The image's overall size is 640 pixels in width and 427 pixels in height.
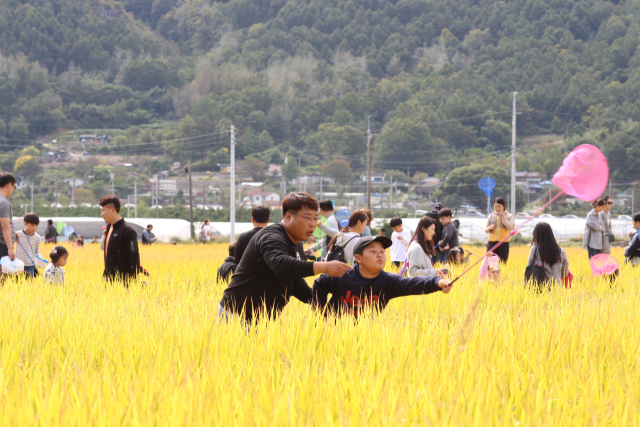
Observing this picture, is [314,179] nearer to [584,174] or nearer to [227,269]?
[227,269]

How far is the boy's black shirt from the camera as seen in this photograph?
385 cm

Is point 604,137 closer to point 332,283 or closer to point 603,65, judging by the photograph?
point 603,65

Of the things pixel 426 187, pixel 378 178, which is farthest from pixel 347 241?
→ pixel 378 178

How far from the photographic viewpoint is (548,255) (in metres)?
6.27

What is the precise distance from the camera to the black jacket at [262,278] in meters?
3.36

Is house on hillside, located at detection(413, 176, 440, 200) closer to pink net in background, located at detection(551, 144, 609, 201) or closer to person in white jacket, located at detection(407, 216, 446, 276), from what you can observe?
person in white jacket, located at detection(407, 216, 446, 276)

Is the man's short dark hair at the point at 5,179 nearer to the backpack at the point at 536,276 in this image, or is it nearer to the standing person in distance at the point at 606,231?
the backpack at the point at 536,276

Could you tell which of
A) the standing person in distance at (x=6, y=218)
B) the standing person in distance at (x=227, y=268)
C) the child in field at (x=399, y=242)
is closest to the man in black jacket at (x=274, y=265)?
the standing person in distance at (x=227, y=268)

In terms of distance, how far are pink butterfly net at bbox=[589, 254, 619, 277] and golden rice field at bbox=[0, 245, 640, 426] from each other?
3.35 metres

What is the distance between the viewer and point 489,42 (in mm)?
151875

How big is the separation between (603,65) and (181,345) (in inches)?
5313

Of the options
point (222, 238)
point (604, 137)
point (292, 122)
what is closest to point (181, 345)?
point (222, 238)

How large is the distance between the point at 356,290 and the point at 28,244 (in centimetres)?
474

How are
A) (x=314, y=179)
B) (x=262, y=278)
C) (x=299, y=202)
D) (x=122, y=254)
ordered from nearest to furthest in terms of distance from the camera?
1. (x=299, y=202)
2. (x=262, y=278)
3. (x=122, y=254)
4. (x=314, y=179)
